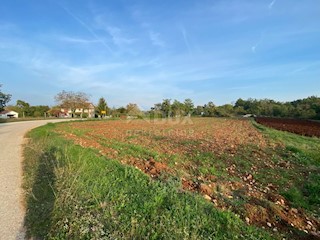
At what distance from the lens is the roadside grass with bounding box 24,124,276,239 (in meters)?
3.44

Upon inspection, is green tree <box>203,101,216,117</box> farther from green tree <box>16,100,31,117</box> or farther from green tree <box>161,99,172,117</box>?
green tree <box>16,100,31,117</box>

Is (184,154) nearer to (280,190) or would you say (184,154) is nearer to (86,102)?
(280,190)

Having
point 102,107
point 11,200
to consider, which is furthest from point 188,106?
point 11,200

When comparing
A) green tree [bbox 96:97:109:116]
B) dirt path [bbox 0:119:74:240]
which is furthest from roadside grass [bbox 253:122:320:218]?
green tree [bbox 96:97:109:116]

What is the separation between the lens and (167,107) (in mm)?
67625

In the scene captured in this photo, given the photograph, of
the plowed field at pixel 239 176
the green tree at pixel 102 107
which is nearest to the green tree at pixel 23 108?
the green tree at pixel 102 107

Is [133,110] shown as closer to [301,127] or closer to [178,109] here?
[178,109]

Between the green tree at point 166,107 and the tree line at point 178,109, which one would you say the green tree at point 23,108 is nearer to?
the tree line at point 178,109

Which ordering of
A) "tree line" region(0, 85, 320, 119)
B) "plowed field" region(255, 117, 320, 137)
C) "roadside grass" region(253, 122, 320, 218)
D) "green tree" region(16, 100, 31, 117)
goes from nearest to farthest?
"roadside grass" region(253, 122, 320, 218), "plowed field" region(255, 117, 320, 137), "tree line" region(0, 85, 320, 119), "green tree" region(16, 100, 31, 117)

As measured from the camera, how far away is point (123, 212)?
13.0 feet

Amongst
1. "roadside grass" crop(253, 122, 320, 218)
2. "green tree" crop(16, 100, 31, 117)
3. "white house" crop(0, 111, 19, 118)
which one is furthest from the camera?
"white house" crop(0, 111, 19, 118)

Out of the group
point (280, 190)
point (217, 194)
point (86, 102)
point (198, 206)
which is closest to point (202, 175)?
point (217, 194)

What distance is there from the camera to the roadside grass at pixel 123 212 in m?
3.44

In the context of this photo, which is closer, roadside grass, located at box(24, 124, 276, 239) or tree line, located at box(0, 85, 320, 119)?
roadside grass, located at box(24, 124, 276, 239)
